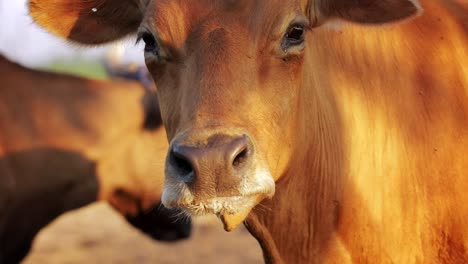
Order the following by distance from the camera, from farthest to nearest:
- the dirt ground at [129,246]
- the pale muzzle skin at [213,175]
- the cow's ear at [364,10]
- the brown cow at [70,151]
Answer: the dirt ground at [129,246] < the brown cow at [70,151] < the cow's ear at [364,10] < the pale muzzle skin at [213,175]

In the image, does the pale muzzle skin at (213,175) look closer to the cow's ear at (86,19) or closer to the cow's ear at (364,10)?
the cow's ear at (364,10)

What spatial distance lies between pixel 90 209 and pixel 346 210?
961 centimetres

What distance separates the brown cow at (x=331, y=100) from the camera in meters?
3.49

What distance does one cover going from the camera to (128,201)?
302 inches

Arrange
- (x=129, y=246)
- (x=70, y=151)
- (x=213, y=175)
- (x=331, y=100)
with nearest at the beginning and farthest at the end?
(x=213, y=175) → (x=331, y=100) → (x=70, y=151) → (x=129, y=246)

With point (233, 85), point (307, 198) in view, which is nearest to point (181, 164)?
point (233, 85)

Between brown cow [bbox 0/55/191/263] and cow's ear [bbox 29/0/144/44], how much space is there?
265 cm

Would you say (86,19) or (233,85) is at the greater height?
(233,85)

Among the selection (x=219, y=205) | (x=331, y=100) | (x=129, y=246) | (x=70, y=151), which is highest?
(x=219, y=205)

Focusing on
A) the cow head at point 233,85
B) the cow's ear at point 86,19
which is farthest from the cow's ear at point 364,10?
the cow's ear at point 86,19

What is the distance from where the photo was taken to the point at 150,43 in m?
3.79

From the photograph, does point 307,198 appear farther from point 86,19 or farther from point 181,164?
point 86,19

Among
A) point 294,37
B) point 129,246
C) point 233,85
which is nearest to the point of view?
point 233,85

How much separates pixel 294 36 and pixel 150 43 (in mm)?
622
